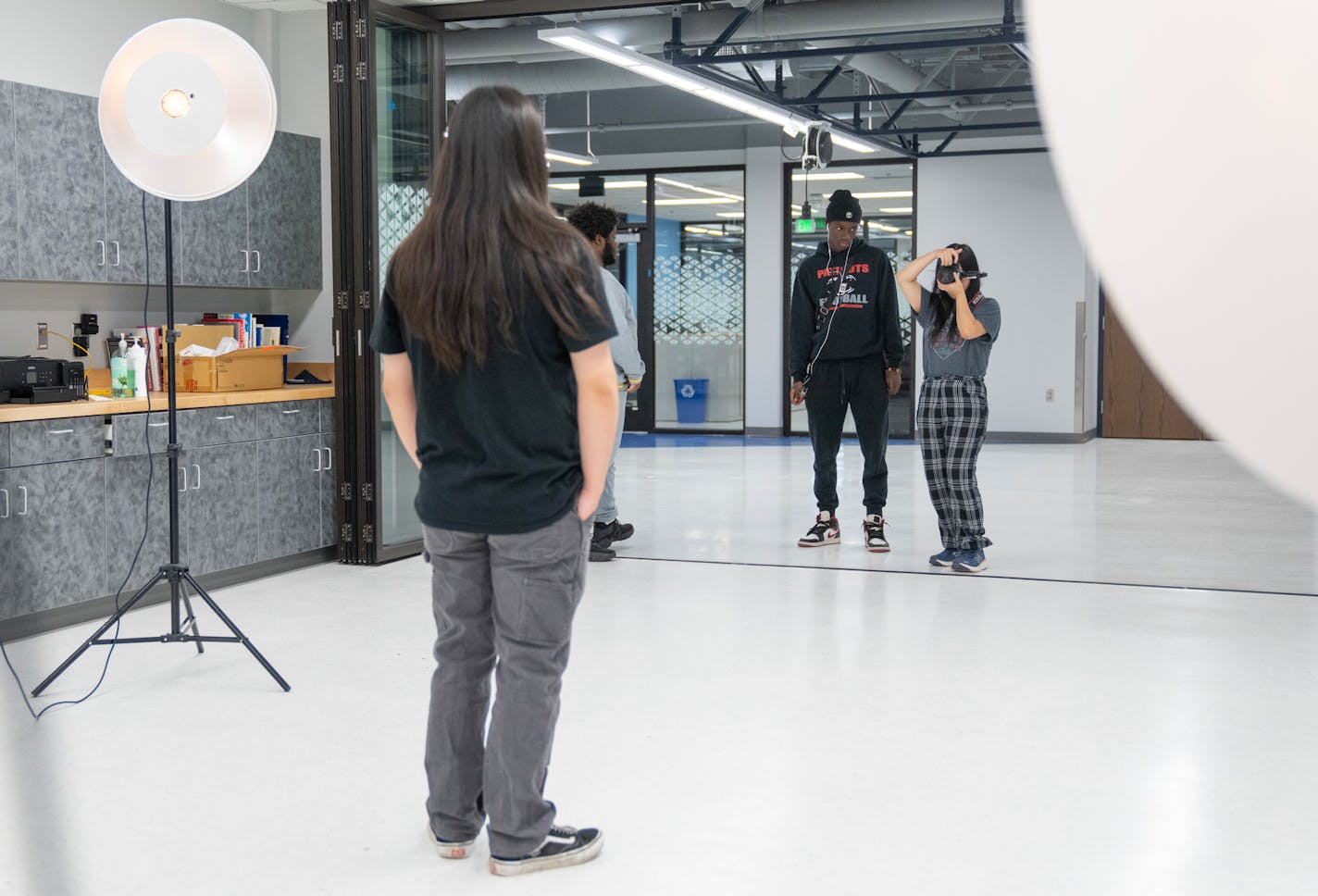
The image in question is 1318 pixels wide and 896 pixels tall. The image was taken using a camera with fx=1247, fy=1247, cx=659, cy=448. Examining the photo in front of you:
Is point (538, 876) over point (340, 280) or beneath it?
beneath

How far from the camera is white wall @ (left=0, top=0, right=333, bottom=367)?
4.91m

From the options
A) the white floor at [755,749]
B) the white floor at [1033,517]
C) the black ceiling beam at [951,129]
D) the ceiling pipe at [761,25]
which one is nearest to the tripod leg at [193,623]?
the white floor at [755,749]

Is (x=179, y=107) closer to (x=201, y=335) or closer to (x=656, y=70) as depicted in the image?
(x=201, y=335)

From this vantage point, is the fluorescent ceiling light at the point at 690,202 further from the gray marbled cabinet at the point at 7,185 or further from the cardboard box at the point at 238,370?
the gray marbled cabinet at the point at 7,185

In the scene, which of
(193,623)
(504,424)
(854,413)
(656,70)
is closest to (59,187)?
(193,623)

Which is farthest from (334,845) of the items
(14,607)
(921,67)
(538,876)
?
(921,67)

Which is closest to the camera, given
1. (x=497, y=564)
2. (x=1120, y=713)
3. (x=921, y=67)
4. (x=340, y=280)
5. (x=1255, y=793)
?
(x=497, y=564)

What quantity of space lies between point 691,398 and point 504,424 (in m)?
11.4

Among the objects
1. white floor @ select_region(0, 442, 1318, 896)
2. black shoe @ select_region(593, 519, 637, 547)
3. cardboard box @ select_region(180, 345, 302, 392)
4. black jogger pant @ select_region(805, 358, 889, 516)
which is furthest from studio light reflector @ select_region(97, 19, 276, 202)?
black jogger pant @ select_region(805, 358, 889, 516)

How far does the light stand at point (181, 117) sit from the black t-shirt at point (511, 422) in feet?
5.28

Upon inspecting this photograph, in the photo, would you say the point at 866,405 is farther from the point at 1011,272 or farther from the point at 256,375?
the point at 1011,272

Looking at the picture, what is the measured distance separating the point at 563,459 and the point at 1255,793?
172cm

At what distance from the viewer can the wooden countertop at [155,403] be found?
4.23 meters

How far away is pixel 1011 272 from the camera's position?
12.2 m
